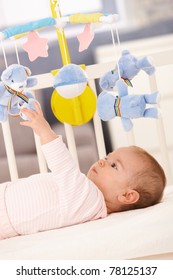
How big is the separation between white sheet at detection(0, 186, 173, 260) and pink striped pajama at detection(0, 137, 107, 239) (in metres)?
0.12

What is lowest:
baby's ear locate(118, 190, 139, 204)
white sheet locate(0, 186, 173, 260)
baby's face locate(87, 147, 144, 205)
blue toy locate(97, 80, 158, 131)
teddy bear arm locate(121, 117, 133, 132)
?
white sheet locate(0, 186, 173, 260)

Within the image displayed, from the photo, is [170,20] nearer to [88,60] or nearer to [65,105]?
[88,60]

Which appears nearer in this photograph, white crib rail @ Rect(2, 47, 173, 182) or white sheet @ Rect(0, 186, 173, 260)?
white sheet @ Rect(0, 186, 173, 260)

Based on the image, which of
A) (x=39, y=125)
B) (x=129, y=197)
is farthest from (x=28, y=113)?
(x=129, y=197)

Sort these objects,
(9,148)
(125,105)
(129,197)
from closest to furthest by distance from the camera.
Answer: (125,105) → (129,197) → (9,148)

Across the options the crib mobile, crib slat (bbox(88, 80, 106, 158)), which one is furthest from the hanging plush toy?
crib slat (bbox(88, 80, 106, 158))

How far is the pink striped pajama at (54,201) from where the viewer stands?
126 cm

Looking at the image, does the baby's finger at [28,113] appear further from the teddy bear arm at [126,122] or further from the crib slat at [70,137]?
the crib slat at [70,137]

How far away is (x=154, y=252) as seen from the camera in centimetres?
106

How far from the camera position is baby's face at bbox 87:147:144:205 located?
134cm

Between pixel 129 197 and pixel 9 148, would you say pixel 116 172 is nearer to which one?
pixel 129 197

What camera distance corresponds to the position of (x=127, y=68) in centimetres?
130

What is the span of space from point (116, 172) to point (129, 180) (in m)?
0.04

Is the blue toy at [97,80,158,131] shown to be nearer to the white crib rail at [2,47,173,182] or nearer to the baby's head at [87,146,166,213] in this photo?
the baby's head at [87,146,166,213]
